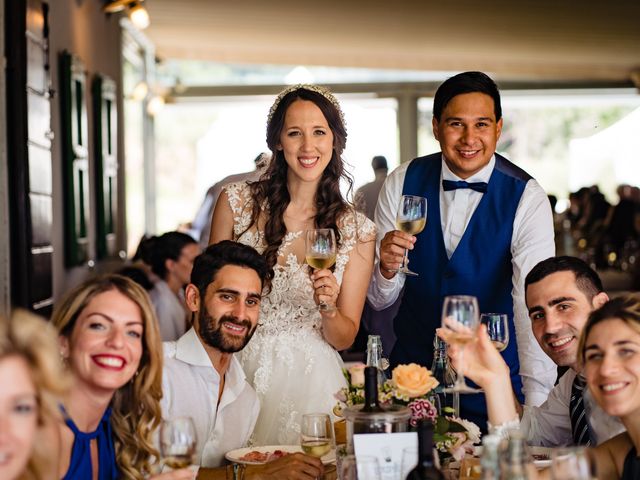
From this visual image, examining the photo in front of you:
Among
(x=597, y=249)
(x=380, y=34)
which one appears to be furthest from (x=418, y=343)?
(x=380, y=34)

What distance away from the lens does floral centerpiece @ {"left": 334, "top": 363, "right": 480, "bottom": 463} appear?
2.18 m

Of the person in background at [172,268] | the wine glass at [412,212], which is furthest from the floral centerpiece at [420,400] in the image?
the person in background at [172,268]

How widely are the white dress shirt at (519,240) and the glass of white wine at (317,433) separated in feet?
3.21

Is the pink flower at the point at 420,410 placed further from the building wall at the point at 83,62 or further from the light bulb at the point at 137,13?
the light bulb at the point at 137,13

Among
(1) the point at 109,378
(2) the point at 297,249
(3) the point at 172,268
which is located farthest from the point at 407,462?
(3) the point at 172,268

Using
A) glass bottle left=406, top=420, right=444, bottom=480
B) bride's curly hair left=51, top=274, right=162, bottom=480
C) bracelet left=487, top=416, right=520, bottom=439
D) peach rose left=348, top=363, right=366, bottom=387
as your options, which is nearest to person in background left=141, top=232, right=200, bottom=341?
bride's curly hair left=51, top=274, right=162, bottom=480

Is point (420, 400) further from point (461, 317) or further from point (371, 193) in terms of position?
point (371, 193)

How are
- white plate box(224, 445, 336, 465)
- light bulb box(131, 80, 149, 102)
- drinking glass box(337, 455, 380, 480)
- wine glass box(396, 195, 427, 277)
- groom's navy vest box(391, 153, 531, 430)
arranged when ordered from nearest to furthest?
drinking glass box(337, 455, 380, 480)
white plate box(224, 445, 336, 465)
wine glass box(396, 195, 427, 277)
groom's navy vest box(391, 153, 531, 430)
light bulb box(131, 80, 149, 102)

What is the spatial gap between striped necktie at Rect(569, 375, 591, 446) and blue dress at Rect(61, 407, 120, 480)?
1.20 meters

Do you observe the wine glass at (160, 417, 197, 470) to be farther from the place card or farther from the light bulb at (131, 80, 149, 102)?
the light bulb at (131, 80, 149, 102)

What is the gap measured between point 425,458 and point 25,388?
739 mm

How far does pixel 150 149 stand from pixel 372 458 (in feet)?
35.7

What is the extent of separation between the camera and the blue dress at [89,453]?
7.39 feet

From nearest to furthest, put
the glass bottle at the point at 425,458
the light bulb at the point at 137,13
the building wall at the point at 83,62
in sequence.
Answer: the glass bottle at the point at 425,458 → the building wall at the point at 83,62 → the light bulb at the point at 137,13
